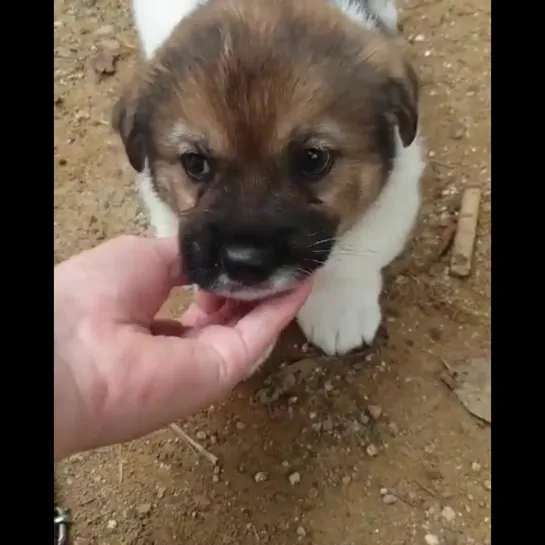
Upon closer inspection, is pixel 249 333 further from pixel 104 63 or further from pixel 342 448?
pixel 104 63

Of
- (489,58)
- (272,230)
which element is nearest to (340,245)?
(272,230)

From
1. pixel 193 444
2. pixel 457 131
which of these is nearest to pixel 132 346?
pixel 193 444

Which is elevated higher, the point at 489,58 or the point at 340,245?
the point at 489,58

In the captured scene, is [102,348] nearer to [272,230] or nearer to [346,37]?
[272,230]

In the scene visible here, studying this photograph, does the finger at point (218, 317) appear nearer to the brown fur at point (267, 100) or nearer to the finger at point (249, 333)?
the finger at point (249, 333)

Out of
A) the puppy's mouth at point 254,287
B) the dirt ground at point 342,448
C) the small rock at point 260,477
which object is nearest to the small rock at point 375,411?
the dirt ground at point 342,448

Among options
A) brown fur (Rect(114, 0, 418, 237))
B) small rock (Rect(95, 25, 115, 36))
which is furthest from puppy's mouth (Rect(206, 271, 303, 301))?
small rock (Rect(95, 25, 115, 36))
